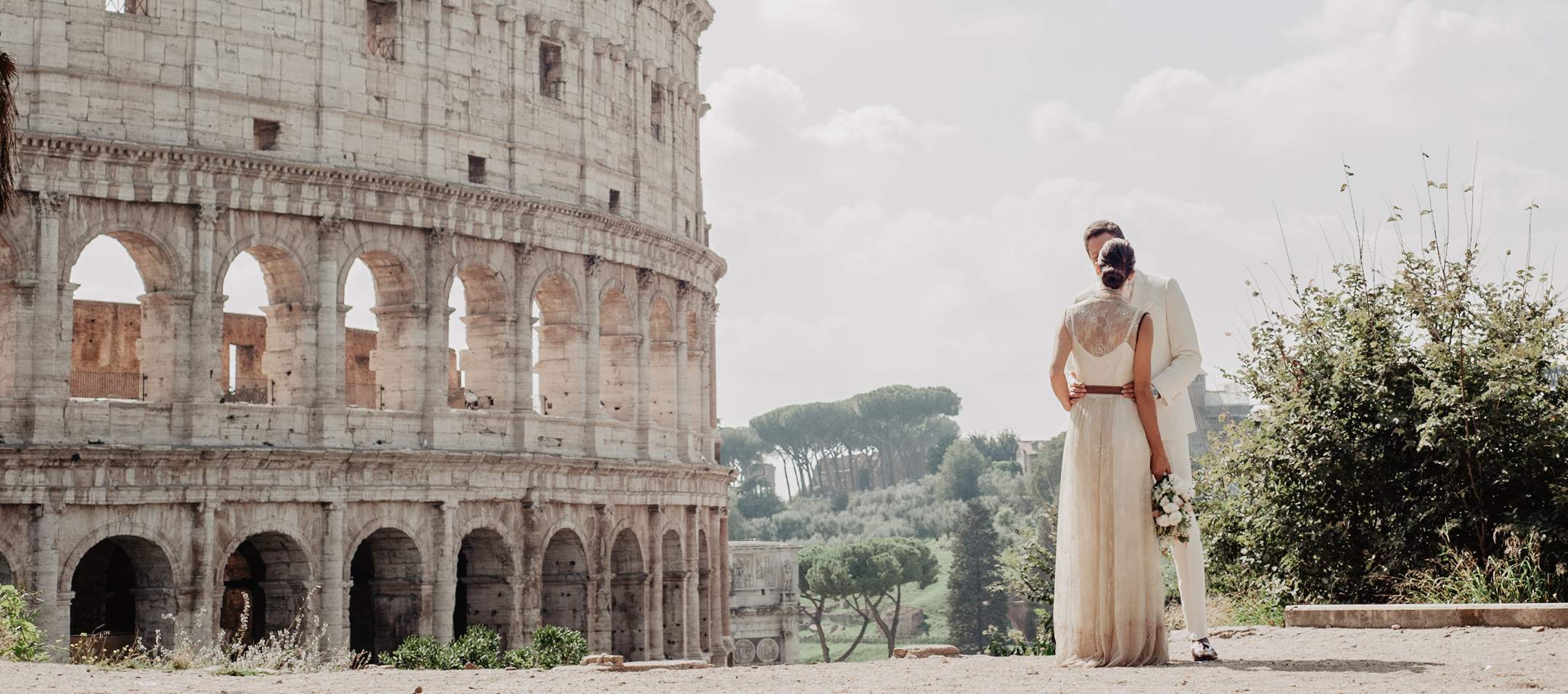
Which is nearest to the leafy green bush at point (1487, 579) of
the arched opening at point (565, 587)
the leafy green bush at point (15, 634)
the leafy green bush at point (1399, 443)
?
the leafy green bush at point (1399, 443)

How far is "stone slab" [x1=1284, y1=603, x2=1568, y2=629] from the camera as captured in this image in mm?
12320

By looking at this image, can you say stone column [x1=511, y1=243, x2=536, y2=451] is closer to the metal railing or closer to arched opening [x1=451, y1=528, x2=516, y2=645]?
arched opening [x1=451, y1=528, x2=516, y2=645]

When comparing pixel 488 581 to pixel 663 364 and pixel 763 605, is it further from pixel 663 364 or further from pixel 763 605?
pixel 763 605

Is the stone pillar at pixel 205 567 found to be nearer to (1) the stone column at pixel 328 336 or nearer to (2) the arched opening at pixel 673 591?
(1) the stone column at pixel 328 336

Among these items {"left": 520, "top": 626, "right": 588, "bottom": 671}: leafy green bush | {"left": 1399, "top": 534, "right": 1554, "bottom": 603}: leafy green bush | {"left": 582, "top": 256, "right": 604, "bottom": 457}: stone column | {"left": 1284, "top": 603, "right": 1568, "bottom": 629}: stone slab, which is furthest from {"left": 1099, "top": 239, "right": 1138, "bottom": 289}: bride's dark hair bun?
{"left": 582, "top": 256, "right": 604, "bottom": 457}: stone column

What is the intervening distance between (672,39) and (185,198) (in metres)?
12.8

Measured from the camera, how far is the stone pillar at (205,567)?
2784cm

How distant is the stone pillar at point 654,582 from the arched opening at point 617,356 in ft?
6.36

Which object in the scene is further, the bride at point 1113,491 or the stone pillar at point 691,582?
the stone pillar at point 691,582

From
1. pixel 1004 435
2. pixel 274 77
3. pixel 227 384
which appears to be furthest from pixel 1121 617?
pixel 1004 435

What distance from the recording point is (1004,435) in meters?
133

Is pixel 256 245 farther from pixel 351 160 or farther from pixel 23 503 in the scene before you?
pixel 23 503

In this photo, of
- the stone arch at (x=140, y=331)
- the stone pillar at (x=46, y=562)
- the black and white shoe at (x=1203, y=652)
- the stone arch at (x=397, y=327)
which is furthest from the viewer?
the stone arch at (x=397, y=327)

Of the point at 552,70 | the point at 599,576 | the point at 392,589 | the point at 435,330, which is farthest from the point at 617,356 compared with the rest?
the point at 392,589
